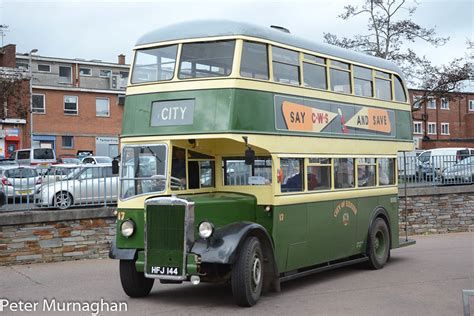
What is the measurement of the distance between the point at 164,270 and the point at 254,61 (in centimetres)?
335

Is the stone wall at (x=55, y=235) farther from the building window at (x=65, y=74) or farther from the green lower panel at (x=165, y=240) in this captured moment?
Result: the building window at (x=65, y=74)

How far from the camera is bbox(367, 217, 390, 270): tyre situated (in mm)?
12477

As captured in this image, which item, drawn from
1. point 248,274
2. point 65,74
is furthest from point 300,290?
point 65,74

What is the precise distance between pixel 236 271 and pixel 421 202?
39.7 ft

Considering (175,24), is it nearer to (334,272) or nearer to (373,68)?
(373,68)

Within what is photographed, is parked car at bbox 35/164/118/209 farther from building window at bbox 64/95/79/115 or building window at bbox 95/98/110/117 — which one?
building window at bbox 95/98/110/117

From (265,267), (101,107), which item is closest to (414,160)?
(265,267)

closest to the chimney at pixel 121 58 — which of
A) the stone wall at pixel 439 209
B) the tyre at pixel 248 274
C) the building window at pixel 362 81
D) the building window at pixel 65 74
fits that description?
the building window at pixel 65 74

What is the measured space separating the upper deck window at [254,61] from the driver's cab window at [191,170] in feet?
4.90

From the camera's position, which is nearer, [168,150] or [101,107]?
[168,150]

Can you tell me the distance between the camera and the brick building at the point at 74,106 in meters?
44.3

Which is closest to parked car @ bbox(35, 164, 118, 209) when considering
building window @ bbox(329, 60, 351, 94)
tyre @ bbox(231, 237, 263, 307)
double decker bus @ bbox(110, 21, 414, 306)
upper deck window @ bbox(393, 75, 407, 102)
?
double decker bus @ bbox(110, 21, 414, 306)

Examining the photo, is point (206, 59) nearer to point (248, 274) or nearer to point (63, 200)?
point (248, 274)

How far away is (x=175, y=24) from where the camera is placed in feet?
32.0
